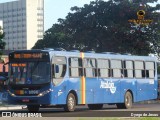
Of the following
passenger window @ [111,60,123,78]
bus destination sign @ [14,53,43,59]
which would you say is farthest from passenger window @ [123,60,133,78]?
bus destination sign @ [14,53,43,59]

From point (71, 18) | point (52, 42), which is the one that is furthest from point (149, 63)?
point (52, 42)

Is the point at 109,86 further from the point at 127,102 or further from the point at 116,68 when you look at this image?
the point at 127,102

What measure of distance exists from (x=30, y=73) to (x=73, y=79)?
7.93 feet

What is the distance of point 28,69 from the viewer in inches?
982

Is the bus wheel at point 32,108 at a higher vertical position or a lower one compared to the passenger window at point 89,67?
lower

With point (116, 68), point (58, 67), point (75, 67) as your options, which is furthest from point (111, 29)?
point (58, 67)

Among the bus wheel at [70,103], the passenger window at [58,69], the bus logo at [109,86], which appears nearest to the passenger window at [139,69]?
the bus logo at [109,86]

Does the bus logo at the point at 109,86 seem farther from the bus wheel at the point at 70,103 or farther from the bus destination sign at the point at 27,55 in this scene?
the bus destination sign at the point at 27,55

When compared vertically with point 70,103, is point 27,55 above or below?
above

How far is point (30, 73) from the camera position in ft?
81.7

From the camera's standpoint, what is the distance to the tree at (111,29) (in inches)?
2549

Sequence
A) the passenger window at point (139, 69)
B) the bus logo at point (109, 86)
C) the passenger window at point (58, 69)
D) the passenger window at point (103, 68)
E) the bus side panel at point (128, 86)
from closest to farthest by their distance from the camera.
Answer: the passenger window at point (58, 69)
the passenger window at point (103, 68)
the bus logo at point (109, 86)
the bus side panel at point (128, 86)
the passenger window at point (139, 69)

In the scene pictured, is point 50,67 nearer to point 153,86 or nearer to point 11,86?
point 11,86

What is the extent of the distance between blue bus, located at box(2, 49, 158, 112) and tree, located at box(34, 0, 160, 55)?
107 feet
